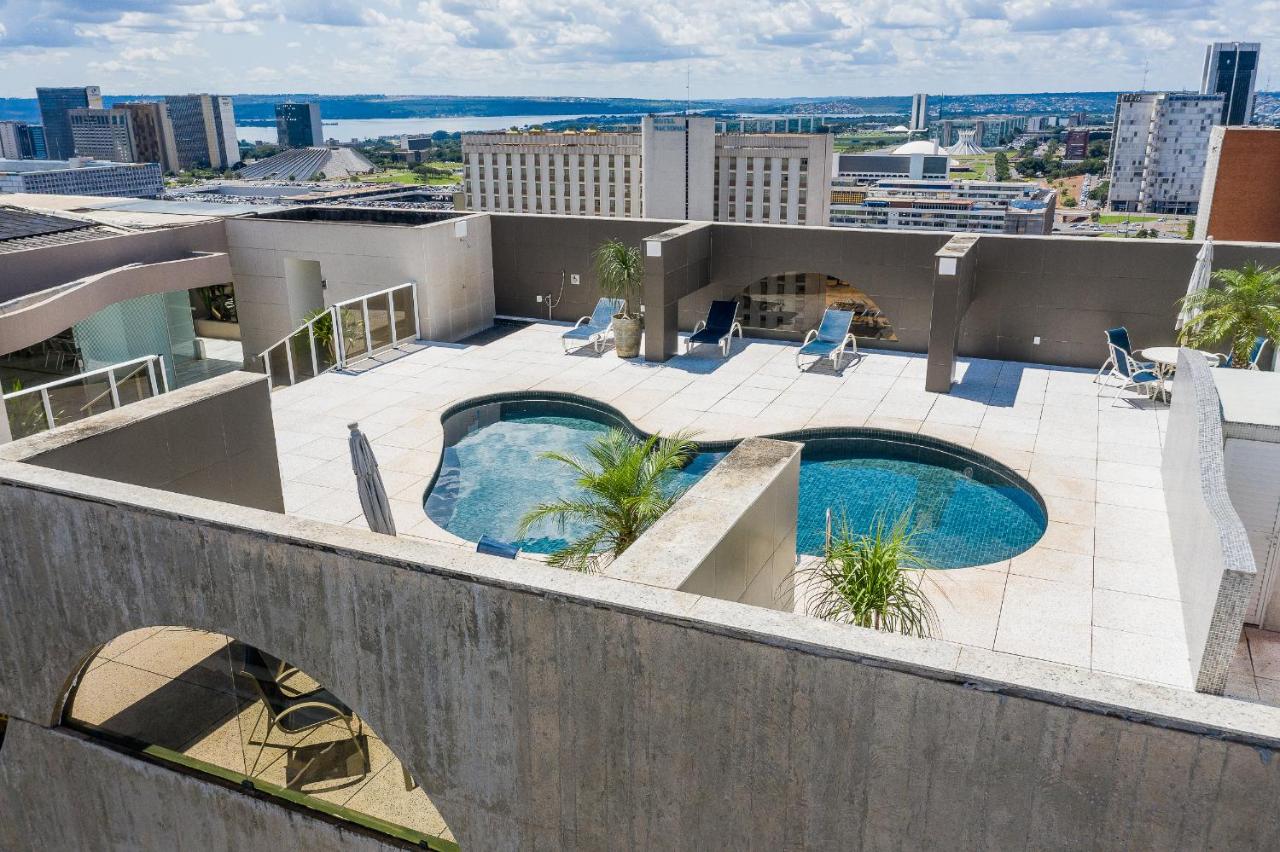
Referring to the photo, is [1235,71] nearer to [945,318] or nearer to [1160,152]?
[1160,152]

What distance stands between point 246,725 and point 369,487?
1617mm

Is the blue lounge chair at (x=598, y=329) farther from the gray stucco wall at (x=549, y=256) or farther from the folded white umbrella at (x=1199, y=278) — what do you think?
the folded white umbrella at (x=1199, y=278)

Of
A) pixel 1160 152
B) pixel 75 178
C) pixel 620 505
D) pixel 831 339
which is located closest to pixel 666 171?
pixel 75 178

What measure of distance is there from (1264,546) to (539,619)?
562cm

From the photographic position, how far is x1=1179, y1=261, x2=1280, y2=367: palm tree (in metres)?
10.7

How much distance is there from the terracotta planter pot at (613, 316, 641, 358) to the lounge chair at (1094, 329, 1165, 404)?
6256mm

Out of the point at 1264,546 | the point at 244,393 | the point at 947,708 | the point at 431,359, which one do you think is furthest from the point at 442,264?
the point at 947,708

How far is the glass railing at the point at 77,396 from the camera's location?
A: 8.88 m

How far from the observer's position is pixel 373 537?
4559 millimetres

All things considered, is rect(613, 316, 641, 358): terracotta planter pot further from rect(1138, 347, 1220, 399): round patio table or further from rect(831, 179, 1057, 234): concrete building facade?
rect(831, 179, 1057, 234): concrete building facade

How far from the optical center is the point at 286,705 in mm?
5297

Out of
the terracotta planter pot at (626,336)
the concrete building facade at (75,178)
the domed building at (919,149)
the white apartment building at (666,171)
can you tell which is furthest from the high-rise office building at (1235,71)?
the terracotta planter pot at (626,336)

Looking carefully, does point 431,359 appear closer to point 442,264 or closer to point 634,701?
point 442,264

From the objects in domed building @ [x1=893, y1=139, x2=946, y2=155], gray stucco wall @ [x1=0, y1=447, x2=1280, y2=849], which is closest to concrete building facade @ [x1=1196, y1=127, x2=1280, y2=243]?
gray stucco wall @ [x1=0, y1=447, x2=1280, y2=849]
